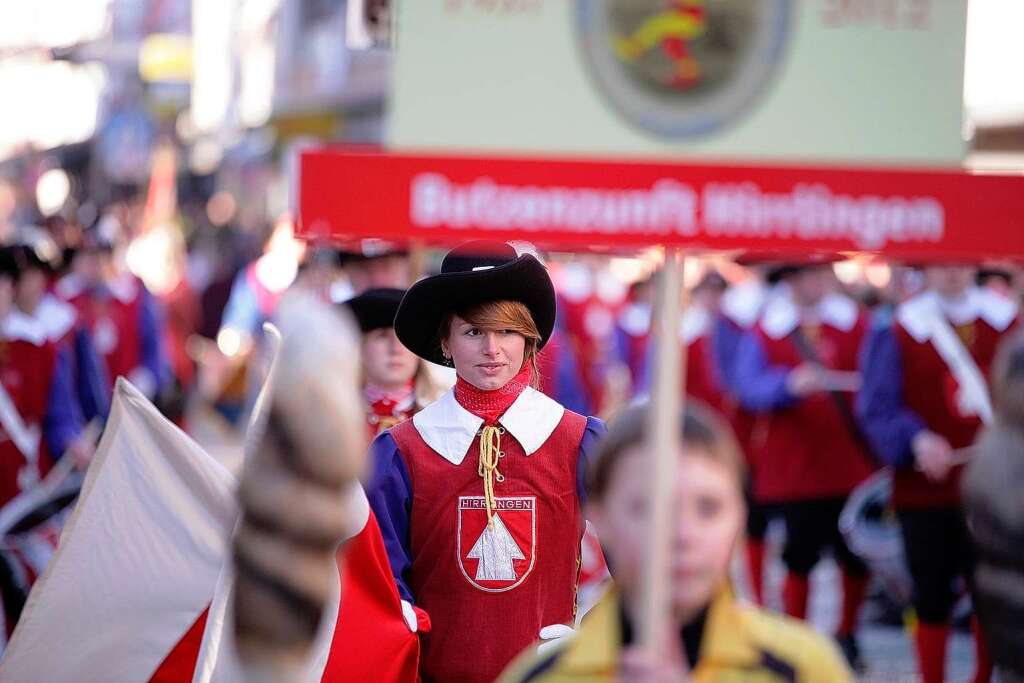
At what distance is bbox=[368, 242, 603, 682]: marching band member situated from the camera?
15.9ft

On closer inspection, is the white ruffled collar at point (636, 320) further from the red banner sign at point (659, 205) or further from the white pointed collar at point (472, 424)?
the red banner sign at point (659, 205)

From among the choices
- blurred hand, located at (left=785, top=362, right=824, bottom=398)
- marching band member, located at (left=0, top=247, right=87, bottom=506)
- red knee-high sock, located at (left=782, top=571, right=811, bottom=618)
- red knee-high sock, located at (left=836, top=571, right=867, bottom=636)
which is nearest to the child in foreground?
marching band member, located at (left=0, top=247, right=87, bottom=506)

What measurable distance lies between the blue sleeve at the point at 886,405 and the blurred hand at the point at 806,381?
154 cm

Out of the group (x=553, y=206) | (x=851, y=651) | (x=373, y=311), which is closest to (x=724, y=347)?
(x=851, y=651)

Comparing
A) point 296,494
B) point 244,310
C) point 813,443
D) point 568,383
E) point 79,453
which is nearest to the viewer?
point 296,494

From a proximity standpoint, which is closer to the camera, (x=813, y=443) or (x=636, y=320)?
(x=813, y=443)

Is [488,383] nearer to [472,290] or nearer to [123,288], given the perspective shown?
[472,290]

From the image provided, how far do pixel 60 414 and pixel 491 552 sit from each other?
4.99m

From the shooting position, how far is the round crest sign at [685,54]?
292 centimetres

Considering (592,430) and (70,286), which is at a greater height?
(592,430)

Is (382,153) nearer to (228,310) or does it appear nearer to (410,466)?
(410,466)

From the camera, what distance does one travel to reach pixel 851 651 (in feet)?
31.5

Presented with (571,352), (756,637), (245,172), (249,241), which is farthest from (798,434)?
(245,172)

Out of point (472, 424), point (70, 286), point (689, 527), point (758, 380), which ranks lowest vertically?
point (758, 380)
